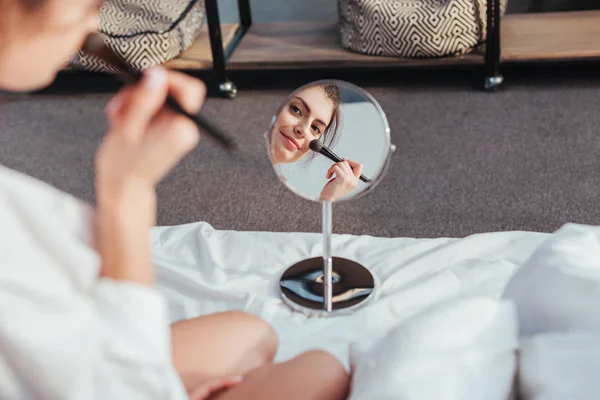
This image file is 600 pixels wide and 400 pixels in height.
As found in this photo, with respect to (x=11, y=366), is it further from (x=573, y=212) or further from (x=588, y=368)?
(x=573, y=212)

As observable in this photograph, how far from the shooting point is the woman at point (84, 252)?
0.58m

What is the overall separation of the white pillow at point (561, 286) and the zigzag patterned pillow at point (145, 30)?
1.65 metres

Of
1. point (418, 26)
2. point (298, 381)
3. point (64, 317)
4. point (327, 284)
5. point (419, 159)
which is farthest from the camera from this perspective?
point (418, 26)

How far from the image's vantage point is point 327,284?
4.43 feet

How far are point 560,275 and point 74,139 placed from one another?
1.69m

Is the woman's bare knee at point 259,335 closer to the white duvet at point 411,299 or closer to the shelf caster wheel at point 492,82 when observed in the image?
the white duvet at point 411,299

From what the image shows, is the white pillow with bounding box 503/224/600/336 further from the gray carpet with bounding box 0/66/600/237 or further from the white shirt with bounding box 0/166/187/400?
the gray carpet with bounding box 0/66/600/237

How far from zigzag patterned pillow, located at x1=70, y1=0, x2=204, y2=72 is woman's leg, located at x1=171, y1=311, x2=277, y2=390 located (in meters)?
1.53

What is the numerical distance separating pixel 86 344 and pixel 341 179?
73 cm

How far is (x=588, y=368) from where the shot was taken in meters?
0.75

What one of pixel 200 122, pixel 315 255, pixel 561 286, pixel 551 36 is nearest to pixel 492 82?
pixel 551 36

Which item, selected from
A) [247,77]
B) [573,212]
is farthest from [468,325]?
[247,77]

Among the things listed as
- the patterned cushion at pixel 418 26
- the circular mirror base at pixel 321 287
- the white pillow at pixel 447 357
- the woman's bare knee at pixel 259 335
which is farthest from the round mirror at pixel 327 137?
the patterned cushion at pixel 418 26

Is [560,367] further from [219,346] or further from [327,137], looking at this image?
[327,137]
